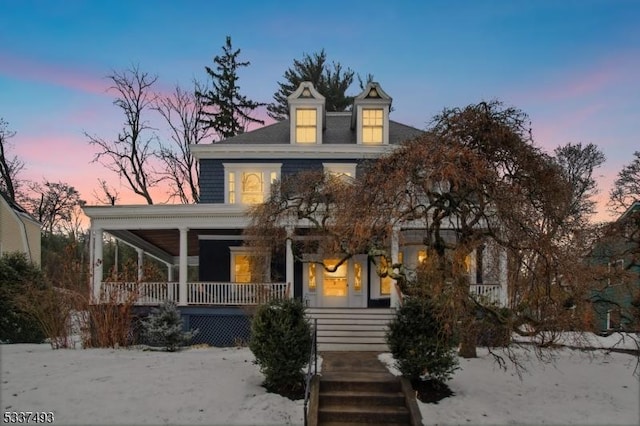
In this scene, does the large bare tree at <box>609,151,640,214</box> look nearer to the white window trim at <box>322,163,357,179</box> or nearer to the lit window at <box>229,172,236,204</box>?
the white window trim at <box>322,163,357,179</box>

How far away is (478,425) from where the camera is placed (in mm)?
6840

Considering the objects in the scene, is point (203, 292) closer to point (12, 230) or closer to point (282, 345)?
point (282, 345)

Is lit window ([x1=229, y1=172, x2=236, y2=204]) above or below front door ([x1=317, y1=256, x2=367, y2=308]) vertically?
A: above

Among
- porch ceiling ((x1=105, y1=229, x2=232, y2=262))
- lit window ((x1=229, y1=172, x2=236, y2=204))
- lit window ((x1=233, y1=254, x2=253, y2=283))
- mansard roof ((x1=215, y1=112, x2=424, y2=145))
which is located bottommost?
lit window ((x1=233, y1=254, x2=253, y2=283))

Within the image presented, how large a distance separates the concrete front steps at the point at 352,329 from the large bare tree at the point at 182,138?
56.6 feet

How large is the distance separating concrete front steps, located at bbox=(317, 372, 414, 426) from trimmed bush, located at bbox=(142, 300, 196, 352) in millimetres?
5068

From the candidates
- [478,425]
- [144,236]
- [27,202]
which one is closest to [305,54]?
[144,236]

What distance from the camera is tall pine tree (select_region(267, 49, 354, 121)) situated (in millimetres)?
32125

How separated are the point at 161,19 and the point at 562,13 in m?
11.9

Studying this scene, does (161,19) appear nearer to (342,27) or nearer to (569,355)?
(342,27)

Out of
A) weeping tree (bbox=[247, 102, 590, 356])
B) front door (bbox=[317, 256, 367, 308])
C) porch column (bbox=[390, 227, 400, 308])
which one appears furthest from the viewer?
front door (bbox=[317, 256, 367, 308])

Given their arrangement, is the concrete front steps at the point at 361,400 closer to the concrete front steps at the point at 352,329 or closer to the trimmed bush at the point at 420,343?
the trimmed bush at the point at 420,343

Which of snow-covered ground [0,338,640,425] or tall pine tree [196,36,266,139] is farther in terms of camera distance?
tall pine tree [196,36,266,139]

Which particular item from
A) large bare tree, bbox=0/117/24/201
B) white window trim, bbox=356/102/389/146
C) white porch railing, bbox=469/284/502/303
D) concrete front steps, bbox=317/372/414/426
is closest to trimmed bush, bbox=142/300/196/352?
concrete front steps, bbox=317/372/414/426
